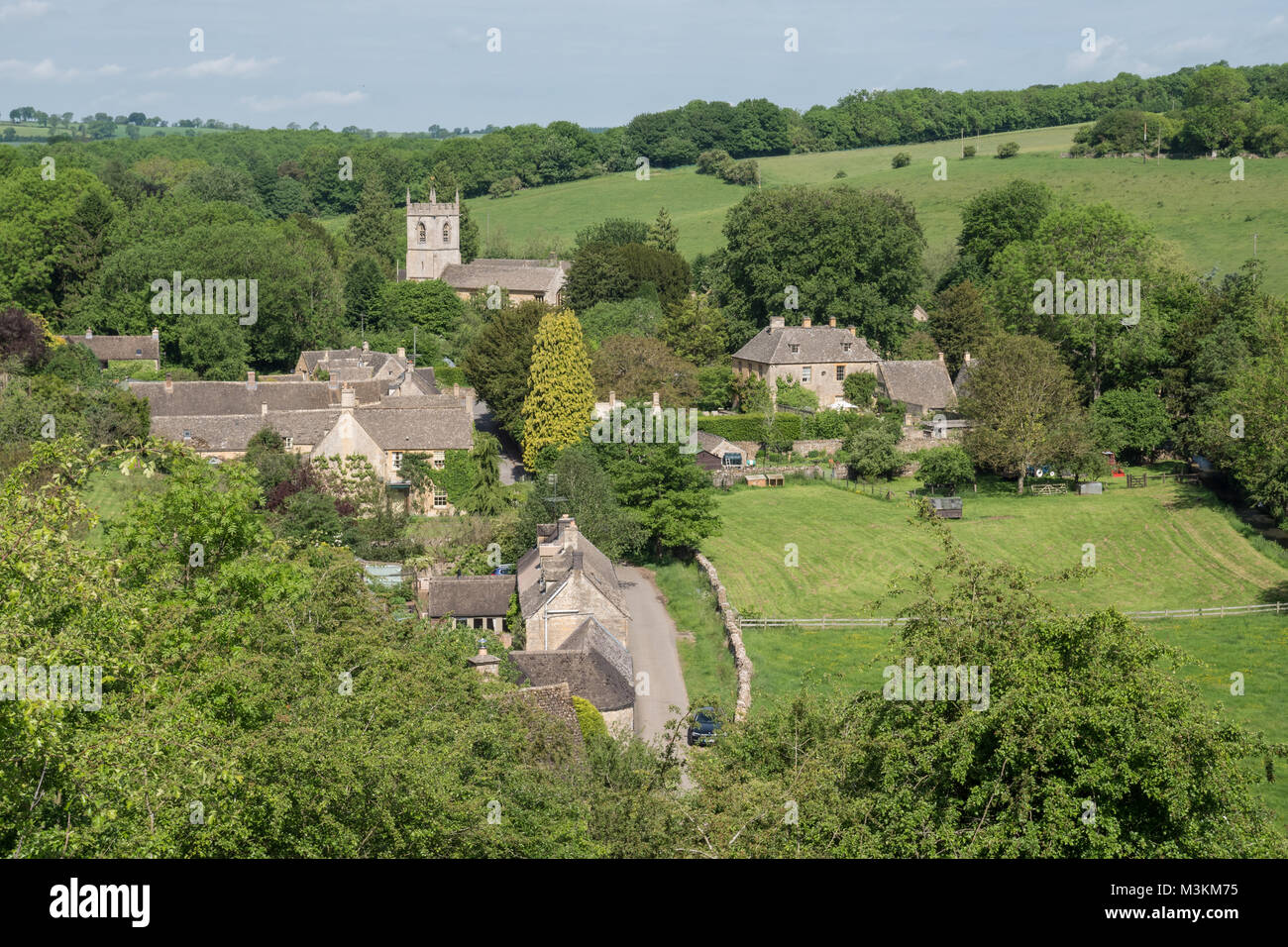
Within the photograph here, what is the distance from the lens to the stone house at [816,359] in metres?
74.4

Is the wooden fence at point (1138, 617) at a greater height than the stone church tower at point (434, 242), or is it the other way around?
the stone church tower at point (434, 242)

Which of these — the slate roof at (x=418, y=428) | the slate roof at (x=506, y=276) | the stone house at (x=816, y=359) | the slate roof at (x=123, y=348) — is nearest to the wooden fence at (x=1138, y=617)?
→ the slate roof at (x=418, y=428)

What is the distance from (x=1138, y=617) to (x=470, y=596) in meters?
22.6

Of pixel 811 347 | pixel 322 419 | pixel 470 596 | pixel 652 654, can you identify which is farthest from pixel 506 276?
pixel 652 654

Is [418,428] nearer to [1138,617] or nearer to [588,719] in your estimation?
[588,719]

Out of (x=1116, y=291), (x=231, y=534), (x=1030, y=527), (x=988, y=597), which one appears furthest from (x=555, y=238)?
(x=988, y=597)

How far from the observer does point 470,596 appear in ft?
132

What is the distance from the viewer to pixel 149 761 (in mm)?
13875

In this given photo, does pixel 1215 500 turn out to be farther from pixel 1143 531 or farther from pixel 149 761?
pixel 149 761

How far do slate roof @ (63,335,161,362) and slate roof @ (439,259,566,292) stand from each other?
96.5ft

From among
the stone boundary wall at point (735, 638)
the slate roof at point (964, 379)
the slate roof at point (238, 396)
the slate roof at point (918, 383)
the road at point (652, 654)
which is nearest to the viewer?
the stone boundary wall at point (735, 638)

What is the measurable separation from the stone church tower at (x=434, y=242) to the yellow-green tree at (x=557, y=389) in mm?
54428

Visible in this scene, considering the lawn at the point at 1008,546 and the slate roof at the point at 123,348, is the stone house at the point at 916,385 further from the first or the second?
the slate roof at the point at 123,348

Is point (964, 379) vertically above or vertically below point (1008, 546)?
above
